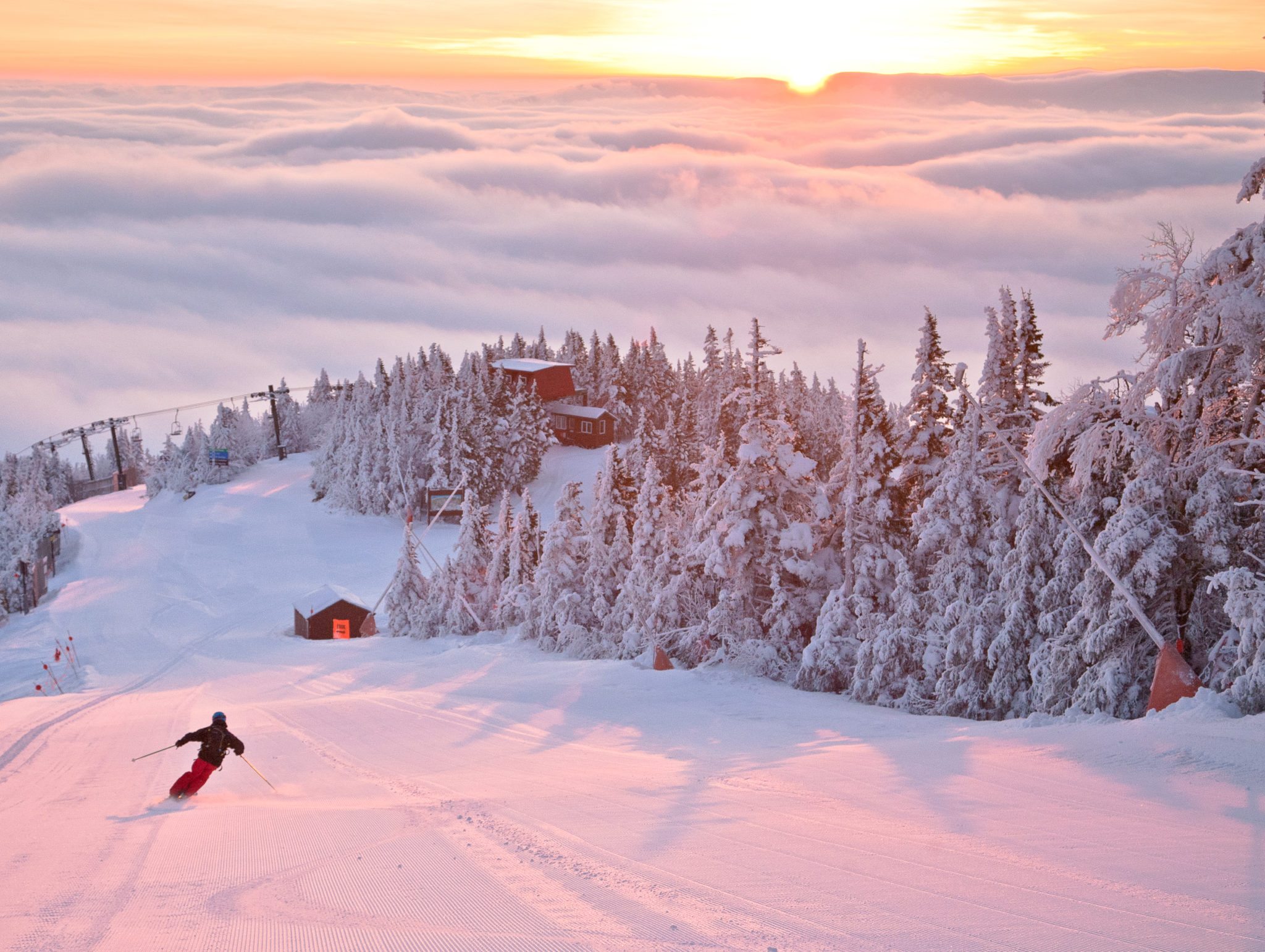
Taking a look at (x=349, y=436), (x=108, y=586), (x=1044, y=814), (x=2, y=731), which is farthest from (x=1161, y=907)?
(x=349, y=436)

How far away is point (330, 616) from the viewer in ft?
177

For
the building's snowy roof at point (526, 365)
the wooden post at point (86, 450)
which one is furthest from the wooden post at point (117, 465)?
the building's snowy roof at point (526, 365)

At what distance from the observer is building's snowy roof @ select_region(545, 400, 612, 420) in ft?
346

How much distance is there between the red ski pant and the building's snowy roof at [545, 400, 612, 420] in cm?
8971

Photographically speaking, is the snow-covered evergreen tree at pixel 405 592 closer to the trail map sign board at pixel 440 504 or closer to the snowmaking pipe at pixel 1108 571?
the trail map sign board at pixel 440 504

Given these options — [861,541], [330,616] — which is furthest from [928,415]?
[330,616]

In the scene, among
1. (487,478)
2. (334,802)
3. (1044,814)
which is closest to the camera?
(1044,814)

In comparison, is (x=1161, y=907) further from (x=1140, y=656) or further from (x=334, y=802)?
(x=1140, y=656)

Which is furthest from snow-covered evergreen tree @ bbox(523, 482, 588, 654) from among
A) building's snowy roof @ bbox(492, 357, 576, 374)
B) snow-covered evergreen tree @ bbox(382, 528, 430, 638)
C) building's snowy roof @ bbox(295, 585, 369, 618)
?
building's snowy roof @ bbox(492, 357, 576, 374)

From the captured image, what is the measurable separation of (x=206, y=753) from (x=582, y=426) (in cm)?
9059

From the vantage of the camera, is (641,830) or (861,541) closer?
(641,830)

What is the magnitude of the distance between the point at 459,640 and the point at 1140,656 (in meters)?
31.4

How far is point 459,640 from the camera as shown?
4597 cm

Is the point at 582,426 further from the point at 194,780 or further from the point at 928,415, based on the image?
the point at 194,780
